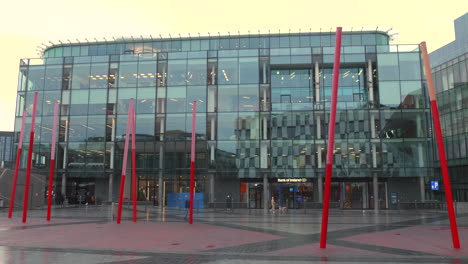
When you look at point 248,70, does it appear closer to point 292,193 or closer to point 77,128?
point 292,193

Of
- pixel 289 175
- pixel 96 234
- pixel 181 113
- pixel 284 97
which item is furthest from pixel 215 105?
pixel 96 234

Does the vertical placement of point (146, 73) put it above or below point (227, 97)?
above

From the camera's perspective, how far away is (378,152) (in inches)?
1704

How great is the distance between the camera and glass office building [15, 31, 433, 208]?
43562mm

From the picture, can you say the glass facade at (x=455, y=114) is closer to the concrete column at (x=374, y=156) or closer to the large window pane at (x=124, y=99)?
the concrete column at (x=374, y=156)

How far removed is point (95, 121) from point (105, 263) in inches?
1566

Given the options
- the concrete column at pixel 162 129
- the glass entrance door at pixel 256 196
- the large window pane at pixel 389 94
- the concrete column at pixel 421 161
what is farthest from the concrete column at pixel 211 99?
the concrete column at pixel 421 161

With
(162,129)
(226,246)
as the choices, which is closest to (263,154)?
(162,129)

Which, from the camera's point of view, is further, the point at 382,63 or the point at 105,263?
the point at 382,63

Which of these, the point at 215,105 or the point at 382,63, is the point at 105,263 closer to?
the point at 215,105

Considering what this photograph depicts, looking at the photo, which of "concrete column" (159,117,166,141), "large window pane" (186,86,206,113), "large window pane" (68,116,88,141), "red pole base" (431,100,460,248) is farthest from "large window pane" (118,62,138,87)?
"red pole base" (431,100,460,248)

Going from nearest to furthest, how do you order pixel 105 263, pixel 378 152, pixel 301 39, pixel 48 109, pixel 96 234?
pixel 105 263, pixel 96 234, pixel 378 152, pixel 48 109, pixel 301 39

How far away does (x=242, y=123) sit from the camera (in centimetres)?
4494

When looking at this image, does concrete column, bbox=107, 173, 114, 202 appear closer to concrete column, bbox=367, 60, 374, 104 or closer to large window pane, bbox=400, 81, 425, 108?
concrete column, bbox=367, 60, 374, 104
